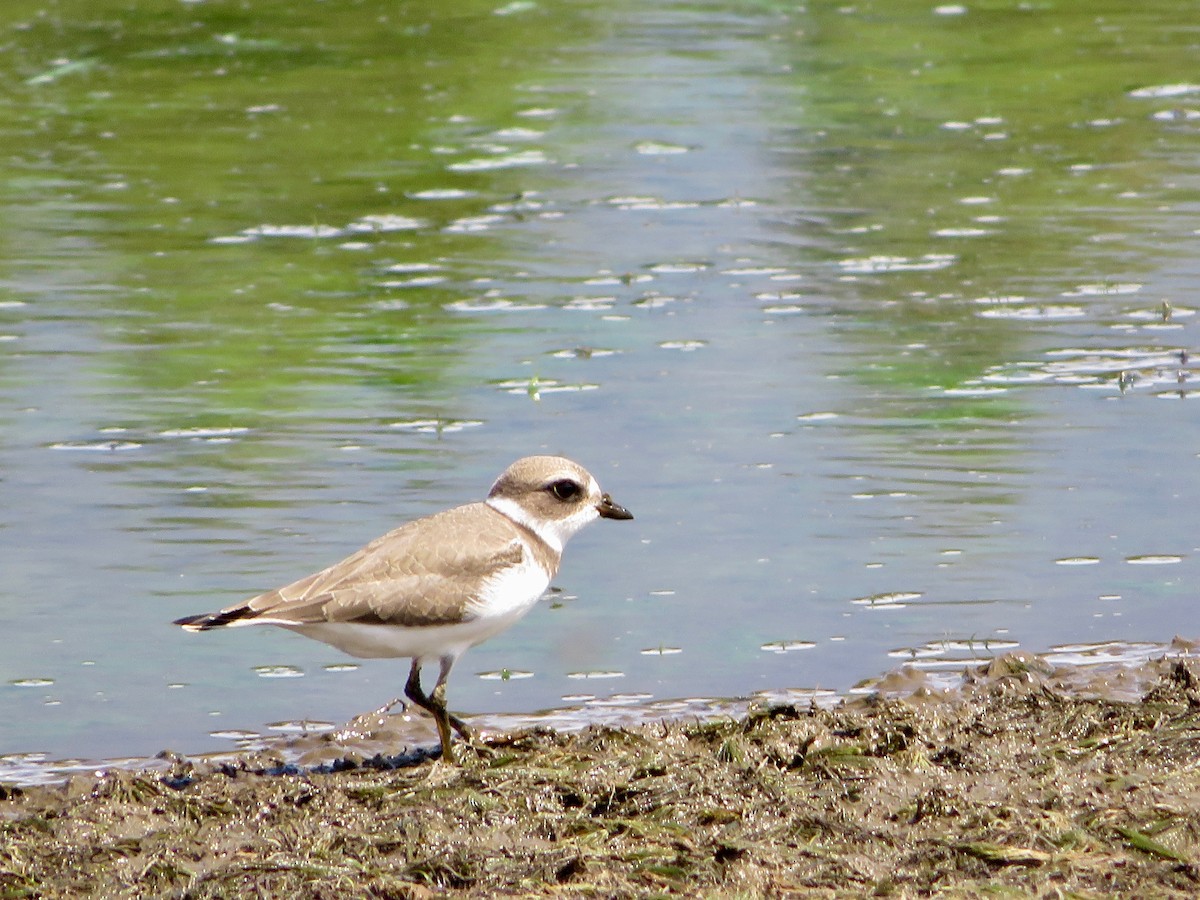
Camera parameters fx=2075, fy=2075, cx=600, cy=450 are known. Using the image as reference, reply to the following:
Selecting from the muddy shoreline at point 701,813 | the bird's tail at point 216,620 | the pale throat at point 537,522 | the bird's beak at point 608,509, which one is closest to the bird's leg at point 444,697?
the muddy shoreline at point 701,813

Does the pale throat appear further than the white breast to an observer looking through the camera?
Yes

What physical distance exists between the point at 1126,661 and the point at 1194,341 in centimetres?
502

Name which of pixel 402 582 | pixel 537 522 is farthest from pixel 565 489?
pixel 402 582

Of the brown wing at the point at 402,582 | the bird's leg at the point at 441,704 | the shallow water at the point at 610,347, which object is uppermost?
the brown wing at the point at 402,582

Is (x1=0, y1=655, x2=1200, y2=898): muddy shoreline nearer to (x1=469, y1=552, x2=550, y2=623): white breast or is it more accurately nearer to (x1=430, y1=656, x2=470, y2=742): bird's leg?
(x1=430, y1=656, x2=470, y2=742): bird's leg

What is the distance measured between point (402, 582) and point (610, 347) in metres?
6.06

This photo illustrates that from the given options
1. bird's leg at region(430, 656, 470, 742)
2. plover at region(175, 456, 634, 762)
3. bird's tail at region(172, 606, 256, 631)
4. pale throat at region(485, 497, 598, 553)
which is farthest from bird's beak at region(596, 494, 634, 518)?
bird's tail at region(172, 606, 256, 631)

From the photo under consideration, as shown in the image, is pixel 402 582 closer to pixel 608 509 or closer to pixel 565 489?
pixel 565 489

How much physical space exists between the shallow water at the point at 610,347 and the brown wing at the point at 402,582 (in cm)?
108

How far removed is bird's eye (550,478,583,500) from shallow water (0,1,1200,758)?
37.7 inches

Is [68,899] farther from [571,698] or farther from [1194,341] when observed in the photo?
[1194,341]

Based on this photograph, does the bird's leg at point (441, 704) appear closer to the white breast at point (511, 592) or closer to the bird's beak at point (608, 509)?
the white breast at point (511, 592)

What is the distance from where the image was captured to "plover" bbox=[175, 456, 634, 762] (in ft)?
24.4

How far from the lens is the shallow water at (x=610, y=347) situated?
934 centimetres
